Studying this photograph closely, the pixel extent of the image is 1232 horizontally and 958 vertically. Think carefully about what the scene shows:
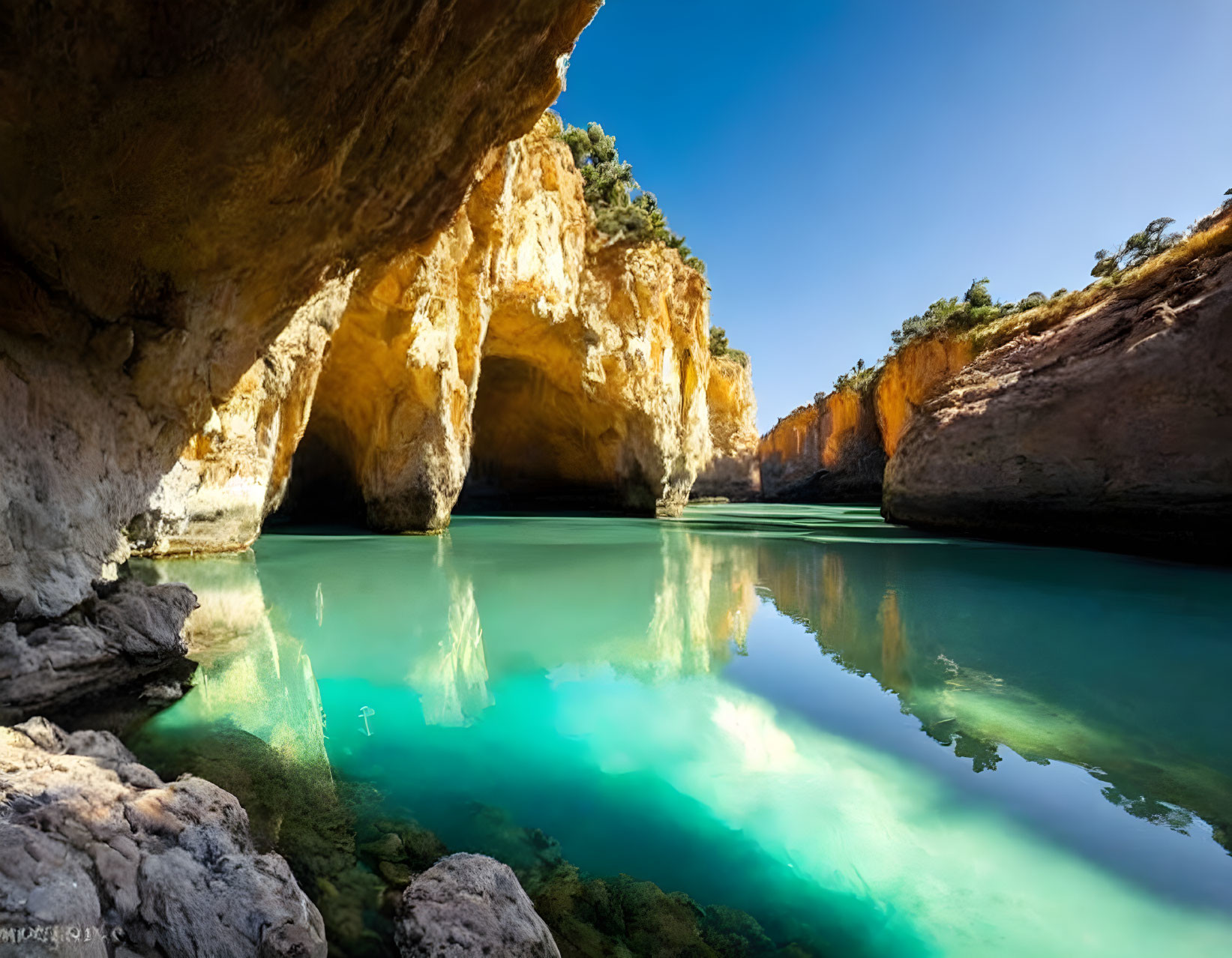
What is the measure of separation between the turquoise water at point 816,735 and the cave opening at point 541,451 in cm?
1397

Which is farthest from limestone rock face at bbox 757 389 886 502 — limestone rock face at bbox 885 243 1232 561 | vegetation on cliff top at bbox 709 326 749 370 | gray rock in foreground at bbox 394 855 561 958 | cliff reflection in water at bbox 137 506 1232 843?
gray rock in foreground at bbox 394 855 561 958

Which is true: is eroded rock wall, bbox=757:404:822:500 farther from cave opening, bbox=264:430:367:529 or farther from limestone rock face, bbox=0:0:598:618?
limestone rock face, bbox=0:0:598:618

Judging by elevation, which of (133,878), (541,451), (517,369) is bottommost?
(133,878)

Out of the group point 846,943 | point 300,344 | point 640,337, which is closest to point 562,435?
point 640,337

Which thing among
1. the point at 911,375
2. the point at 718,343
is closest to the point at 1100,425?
the point at 911,375

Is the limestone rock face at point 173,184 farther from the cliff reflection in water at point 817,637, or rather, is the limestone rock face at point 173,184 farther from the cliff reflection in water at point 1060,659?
the cliff reflection in water at point 1060,659

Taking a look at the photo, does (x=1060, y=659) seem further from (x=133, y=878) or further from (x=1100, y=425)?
(x=1100, y=425)

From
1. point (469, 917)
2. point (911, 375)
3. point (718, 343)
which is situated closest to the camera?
point (469, 917)

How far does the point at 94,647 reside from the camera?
127 inches

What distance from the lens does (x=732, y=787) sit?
2441 millimetres

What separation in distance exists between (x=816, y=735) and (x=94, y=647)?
153 inches

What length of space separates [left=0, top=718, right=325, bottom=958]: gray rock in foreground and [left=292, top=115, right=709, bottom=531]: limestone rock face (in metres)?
5.47

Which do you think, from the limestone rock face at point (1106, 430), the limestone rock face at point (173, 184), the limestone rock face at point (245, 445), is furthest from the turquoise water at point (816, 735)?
the limestone rock face at point (1106, 430)

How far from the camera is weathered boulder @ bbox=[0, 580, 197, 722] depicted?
2.83m
